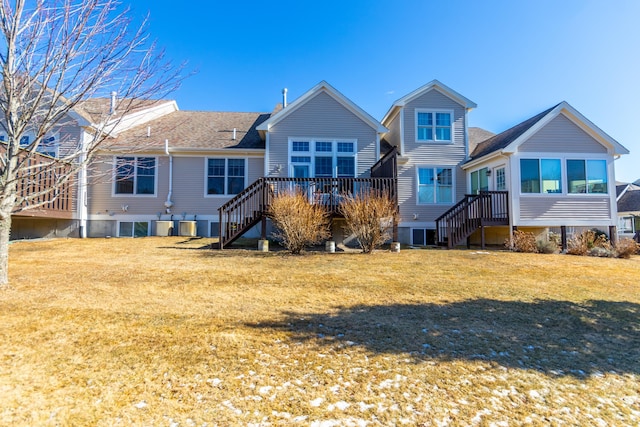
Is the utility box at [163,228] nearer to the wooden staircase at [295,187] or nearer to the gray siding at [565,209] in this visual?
the wooden staircase at [295,187]

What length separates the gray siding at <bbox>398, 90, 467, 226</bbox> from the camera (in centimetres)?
1530

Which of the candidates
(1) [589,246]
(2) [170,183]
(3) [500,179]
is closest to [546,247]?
(1) [589,246]

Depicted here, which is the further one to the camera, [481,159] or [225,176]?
[225,176]

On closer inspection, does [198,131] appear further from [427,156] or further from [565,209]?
[565,209]

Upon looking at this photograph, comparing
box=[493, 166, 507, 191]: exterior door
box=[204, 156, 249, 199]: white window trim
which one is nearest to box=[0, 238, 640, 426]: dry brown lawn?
box=[493, 166, 507, 191]: exterior door

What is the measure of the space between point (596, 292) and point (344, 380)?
21.4 feet

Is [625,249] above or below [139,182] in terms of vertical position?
below

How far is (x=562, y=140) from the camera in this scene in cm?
1378

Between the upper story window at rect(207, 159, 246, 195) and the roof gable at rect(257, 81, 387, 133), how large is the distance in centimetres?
207

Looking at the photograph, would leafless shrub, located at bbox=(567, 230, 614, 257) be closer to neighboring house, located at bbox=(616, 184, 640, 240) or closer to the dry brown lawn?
the dry brown lawn

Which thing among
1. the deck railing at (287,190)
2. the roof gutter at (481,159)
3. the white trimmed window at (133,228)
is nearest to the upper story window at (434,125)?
the roof gutter at (481,159)

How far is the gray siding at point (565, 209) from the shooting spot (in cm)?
1346

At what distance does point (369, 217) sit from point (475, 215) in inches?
223

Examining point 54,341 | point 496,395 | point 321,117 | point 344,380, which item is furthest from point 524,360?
point 321,117
